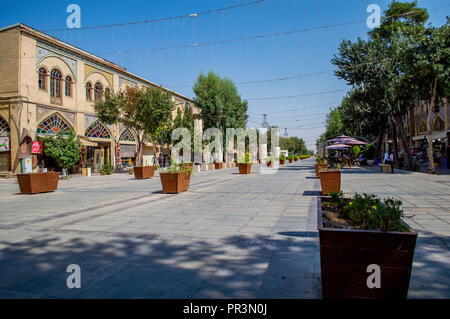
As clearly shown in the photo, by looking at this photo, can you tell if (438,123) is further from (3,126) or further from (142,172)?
(3,126)

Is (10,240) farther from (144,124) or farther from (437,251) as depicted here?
(144,124)

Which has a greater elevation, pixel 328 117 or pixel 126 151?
pixel 328 117

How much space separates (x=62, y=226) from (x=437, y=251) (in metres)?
5.70

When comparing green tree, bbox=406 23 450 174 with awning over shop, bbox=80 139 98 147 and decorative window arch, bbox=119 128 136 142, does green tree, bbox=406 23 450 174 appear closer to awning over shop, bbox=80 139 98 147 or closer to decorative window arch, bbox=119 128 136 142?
awning over shop, bbox=80 139 98 147

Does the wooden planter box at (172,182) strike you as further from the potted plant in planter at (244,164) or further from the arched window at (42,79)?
the arched window at (42,79)

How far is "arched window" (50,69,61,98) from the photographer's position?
74.3 feet

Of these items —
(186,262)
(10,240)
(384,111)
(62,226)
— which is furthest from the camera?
(384,111)

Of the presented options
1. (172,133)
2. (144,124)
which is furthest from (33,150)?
(172,133)

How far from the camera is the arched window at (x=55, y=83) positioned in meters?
22.6

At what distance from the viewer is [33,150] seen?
20375mm

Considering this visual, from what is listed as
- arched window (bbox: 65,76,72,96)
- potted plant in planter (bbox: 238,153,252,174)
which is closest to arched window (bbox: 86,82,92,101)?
arched window (bbox: 65,76,72,96)

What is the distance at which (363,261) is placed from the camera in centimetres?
237

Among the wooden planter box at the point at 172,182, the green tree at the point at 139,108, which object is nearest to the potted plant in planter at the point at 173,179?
the wooden planter box at the point at 172,182
